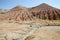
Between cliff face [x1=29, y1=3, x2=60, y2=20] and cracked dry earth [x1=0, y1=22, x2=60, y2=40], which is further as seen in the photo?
cliff face [x1=29, y1=3, x2=60, y2=20]

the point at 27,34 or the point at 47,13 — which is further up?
the point at 47,13

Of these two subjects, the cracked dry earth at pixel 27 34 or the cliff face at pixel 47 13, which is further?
the cliff face at pixel 47 13

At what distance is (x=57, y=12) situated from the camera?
134 ft

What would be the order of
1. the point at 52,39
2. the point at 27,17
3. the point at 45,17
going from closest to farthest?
the point at 52,39 < the point at 27,17 < the point at 45,17

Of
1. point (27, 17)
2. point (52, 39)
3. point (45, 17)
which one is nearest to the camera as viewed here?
point (52, 39)

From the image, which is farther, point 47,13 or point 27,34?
point 47,13

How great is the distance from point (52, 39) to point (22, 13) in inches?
1000

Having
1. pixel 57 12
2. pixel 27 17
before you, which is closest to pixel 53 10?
pixel 57 12

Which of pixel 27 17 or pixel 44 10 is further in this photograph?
pixel 44 10

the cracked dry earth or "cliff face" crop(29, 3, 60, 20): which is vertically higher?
"cliff face" crop(29, 3, 60, 20)

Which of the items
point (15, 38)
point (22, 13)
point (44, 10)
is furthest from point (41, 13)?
point (15, 38)

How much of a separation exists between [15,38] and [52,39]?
3392 millimetres

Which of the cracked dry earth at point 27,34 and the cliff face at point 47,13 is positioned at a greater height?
the cliff face at point 47,13

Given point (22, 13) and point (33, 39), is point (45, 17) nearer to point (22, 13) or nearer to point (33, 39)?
point (22, 13)
